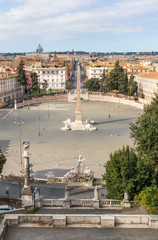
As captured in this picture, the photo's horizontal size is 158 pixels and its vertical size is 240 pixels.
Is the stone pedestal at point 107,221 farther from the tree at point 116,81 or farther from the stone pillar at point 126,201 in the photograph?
the tree at point 116,81

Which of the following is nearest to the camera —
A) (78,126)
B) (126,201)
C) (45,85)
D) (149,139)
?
(126,201)

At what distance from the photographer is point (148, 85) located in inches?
3521

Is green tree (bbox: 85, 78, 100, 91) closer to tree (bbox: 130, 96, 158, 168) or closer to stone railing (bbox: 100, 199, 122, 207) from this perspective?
tree (bbox: 130, 96, 158, 168)

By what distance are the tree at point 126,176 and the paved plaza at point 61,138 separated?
11.0 m

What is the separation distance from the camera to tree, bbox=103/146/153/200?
21469 millimetres

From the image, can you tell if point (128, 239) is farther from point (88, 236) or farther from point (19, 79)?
point (19, 79)

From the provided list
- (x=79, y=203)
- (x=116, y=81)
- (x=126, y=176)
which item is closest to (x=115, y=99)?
(x=116, y=81)

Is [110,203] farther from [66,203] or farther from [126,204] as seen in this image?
[66,203]

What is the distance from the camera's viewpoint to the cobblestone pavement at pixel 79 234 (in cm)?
1359

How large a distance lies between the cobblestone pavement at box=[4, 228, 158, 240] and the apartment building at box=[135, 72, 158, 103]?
237ft

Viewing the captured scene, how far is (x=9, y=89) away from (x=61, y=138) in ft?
158

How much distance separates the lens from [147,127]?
29.1m

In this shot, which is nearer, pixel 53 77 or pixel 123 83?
pixel 123 83

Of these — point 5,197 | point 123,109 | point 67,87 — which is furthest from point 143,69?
point 5,197
